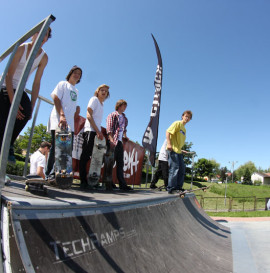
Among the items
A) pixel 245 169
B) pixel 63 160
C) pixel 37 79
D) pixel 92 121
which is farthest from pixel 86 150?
pixel 245 169

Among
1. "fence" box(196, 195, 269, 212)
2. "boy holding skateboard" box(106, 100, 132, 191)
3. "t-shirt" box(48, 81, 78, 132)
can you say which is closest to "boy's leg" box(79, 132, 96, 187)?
"boy holding skateboard" box(106, 100, 132, 191)

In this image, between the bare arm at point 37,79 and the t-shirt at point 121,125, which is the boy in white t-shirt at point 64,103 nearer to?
the bare arm at point 37,79

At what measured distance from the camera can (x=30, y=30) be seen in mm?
1602

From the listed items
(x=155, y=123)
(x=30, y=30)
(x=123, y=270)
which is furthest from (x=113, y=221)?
(x=155, y=123)

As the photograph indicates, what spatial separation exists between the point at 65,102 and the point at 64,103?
0.06 ft

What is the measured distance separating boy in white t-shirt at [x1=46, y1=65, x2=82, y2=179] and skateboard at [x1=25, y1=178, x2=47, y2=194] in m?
0.90

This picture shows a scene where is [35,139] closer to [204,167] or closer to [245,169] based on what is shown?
[204,167]

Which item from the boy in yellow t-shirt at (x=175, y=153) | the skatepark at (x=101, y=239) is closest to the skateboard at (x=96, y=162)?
the skatepark at (x=101, y=239)

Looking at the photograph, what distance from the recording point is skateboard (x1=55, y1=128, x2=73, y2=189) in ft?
7.11

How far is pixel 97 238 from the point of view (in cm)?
161

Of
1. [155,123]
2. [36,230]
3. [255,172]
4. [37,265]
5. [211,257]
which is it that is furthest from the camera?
[255,172]

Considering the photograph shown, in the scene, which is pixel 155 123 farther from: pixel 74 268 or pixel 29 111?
pixel 74 268

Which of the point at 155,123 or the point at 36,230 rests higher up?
the point at 155,123

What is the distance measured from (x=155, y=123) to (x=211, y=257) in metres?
6.20
